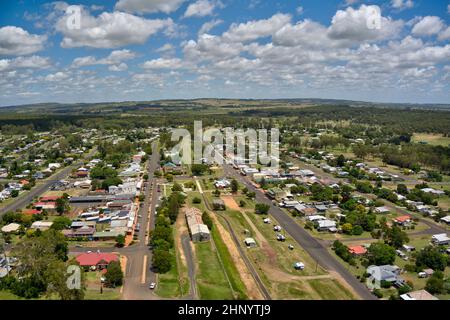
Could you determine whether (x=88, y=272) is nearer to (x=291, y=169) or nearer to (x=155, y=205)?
(x=155, y=205)

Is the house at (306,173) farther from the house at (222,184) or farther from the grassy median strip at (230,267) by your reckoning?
the grassy median strip at (230,267)

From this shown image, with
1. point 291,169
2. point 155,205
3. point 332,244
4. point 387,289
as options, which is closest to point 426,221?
point 332,244

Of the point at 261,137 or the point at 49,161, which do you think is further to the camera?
the point at 261,137

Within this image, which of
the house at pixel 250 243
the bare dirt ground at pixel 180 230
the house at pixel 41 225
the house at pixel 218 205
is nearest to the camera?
the bare dirt ground at pixel 180 230

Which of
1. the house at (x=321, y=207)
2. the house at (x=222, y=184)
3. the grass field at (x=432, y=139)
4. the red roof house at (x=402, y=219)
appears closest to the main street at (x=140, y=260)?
the house at (x=222, y=184)

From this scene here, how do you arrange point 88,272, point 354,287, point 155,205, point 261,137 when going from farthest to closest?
point 261,137
point 155,205
point 88,272
point 354,287

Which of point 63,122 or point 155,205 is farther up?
point 63,122

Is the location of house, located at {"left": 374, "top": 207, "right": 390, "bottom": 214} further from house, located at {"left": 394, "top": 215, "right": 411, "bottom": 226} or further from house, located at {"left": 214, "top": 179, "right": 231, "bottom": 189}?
house, located at {"left": 214, "top": 179, "right": 231, "bottom": 189}

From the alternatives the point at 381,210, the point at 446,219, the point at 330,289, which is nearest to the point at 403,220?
the point at 381,210
